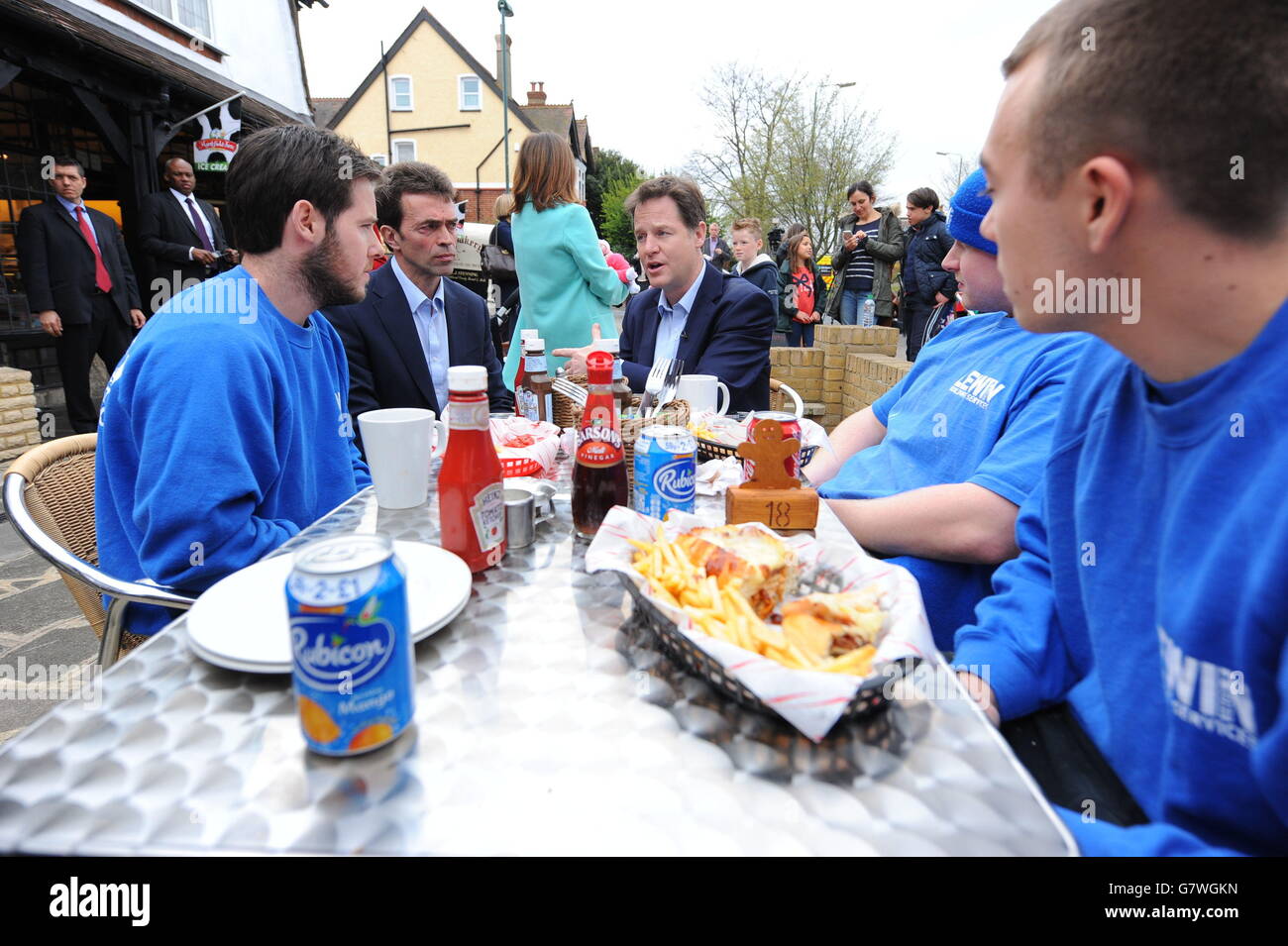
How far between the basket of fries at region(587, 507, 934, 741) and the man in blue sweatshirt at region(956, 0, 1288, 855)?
27 cm

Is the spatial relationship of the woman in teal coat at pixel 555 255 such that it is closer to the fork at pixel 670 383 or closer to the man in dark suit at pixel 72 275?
the fork at pixel 670 383

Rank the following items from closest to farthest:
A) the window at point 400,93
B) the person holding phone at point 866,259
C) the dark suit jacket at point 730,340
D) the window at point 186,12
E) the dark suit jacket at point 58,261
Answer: the dark suit jacket at point 730,340, the dark suit jacket at point 58,261, the person holding phone at point 866,259, the window at point 186,12, the window at point 400,93

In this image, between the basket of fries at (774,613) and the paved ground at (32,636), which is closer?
the basket of fries at (774,613)

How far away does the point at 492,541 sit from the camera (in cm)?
137

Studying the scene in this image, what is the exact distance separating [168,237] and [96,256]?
76 cm

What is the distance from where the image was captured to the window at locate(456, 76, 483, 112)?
104 feet

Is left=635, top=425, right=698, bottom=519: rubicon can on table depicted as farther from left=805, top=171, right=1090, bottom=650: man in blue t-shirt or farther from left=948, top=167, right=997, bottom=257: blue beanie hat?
left=948, top=167, right=997, bottom=257: blue beanie hat

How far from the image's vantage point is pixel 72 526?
1845mm

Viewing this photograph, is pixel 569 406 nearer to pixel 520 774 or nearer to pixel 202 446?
pixel 202 446

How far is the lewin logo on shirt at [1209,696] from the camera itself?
2.86 ft

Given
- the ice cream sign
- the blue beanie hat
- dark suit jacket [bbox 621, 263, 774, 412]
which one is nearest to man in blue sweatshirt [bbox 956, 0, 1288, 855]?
the blue beanie hat

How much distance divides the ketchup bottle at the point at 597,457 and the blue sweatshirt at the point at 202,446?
2.33ft
